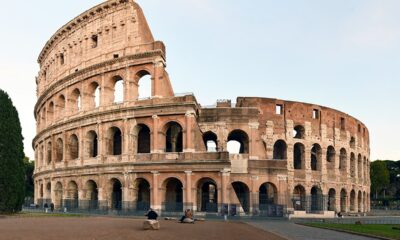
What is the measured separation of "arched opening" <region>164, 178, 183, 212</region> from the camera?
3088 cm

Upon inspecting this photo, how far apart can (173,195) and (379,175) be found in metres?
47.8

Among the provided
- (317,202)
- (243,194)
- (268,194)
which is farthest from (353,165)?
(243,194)

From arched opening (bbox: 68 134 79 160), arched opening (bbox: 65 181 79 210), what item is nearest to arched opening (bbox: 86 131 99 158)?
arched opening (bbox: 68 134 79 160)

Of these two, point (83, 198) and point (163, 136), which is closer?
point (163, 136)

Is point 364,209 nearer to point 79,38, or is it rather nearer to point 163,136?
point 163,136

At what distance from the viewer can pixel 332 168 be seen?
42.3 meters

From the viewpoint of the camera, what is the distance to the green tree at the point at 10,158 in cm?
2603

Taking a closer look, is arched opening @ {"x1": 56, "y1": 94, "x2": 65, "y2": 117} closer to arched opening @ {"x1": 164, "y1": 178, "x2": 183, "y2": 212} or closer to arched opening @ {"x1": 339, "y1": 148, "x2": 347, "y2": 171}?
arched opening @ {"x1": 164, "y1": 178, "x2": 183, "y2": 212}

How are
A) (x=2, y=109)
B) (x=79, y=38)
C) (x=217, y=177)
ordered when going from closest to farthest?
(x=2, y=109) < (x=217, y=177) < (x=79, y=38)

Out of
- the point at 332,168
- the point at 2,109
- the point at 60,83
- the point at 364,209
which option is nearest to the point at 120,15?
the point at 60,83

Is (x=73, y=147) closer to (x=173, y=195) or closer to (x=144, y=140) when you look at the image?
(x=144, y=140)

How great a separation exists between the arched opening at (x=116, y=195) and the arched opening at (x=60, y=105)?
957 cm

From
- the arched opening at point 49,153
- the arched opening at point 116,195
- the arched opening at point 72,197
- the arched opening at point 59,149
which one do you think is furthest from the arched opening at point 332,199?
the arched opening at point 49,153

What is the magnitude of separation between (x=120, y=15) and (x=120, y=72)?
A: 488 centimetres
